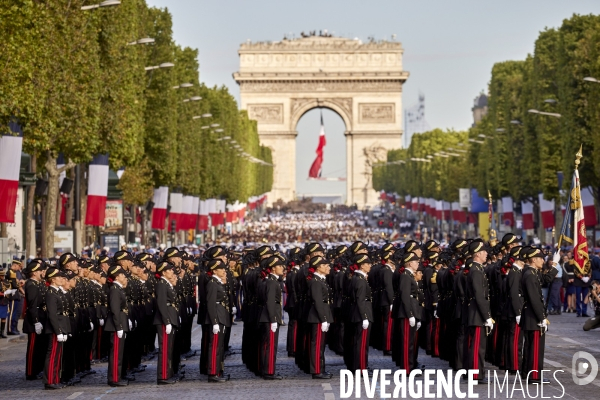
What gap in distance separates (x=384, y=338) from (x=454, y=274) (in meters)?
2.81

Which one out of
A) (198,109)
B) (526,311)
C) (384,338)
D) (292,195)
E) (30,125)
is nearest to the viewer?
(526,311)

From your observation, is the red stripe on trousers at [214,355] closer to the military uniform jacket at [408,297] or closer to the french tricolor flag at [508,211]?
the military uniform jacket at [408,297]

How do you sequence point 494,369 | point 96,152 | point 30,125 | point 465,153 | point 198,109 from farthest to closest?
point 465,153, point 198,109, point 96,152, point 30,125, point 494,369

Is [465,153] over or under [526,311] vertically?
over

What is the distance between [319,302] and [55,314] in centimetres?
385

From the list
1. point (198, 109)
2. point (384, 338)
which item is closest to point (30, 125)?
point (384, 338)

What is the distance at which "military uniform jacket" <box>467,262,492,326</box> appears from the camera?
2128 cm

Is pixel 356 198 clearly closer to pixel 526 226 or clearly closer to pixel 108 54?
pixel 526 226

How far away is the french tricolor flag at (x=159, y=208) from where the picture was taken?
2539 inches

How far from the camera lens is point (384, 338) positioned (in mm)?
25828

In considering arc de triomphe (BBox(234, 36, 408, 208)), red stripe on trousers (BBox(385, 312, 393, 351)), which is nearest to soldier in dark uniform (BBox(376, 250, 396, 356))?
red stripe on trousers (BBox(385, 312, 393, 351))

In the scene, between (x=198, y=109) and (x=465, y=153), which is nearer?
(x=198, y=109)

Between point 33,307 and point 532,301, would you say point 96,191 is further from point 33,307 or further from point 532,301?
point 532,301

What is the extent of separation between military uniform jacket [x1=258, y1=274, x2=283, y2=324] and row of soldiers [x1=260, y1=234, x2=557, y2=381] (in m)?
0.15
